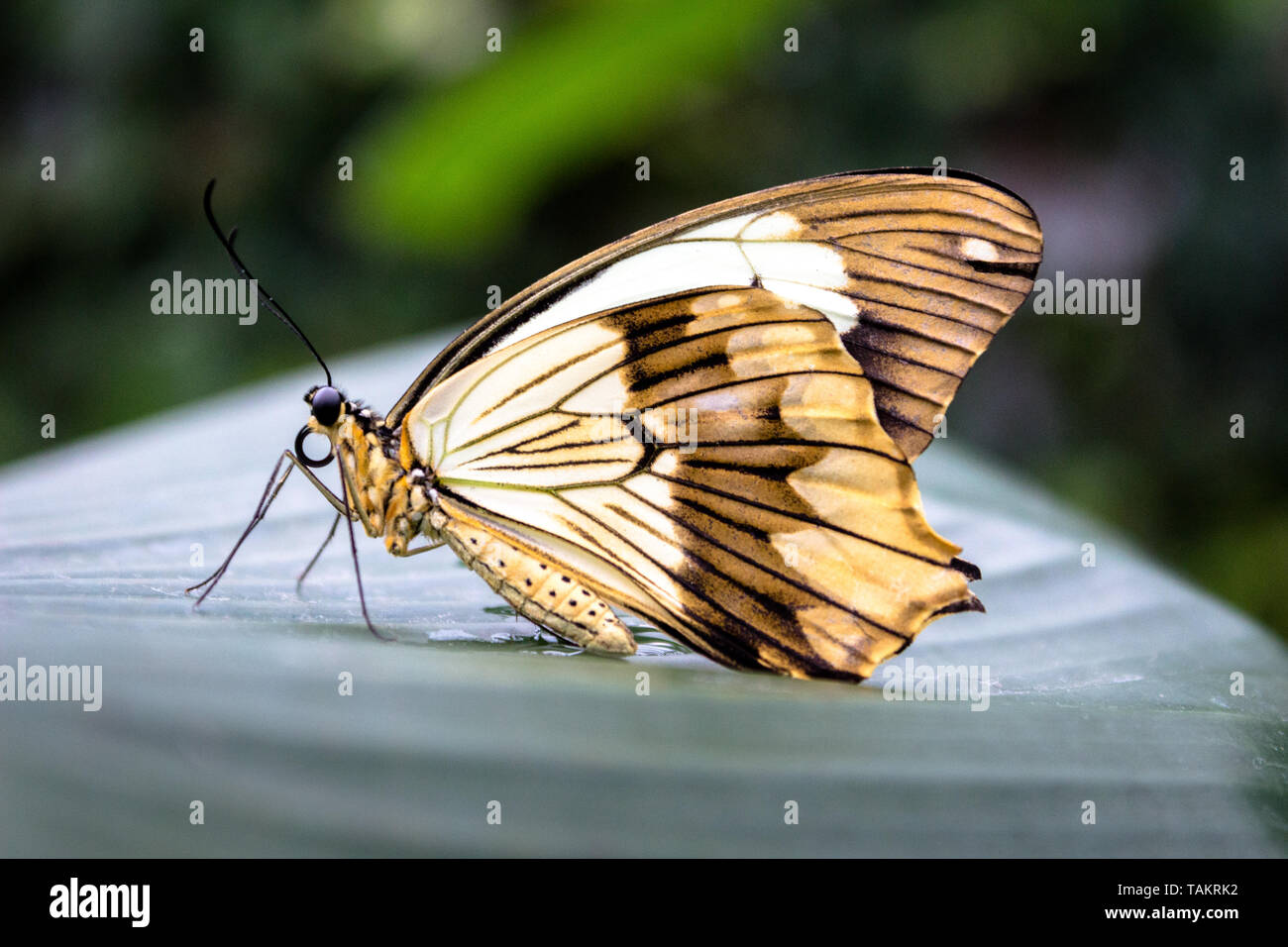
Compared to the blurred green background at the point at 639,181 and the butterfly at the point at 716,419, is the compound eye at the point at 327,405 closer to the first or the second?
the butterfly at the point at 716,419

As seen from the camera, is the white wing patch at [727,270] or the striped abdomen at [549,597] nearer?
the striped abdomen at [549,597]

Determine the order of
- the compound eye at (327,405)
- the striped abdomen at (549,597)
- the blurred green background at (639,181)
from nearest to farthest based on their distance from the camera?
the striped abdomen at (549,597) → the compound eye at (327,405) → the blurred green background at (639,181)

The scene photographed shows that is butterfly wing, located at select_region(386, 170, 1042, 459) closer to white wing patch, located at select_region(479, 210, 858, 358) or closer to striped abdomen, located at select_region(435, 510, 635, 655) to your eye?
white wing patch, located at select_region(479, 210, 858, 358)

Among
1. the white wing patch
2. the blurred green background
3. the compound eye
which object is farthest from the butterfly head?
the blurred green background

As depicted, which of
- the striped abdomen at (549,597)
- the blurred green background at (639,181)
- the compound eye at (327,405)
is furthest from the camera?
the blurred green background at (639,181)

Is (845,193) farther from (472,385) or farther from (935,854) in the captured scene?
(935,854)

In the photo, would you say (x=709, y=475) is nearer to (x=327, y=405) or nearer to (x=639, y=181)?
(x=327, y=405)

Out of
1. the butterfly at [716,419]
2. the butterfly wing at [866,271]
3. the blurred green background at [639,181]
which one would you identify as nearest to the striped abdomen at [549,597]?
the butterfly at [716,419]

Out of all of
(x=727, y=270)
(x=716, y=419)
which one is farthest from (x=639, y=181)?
(x=716, y=419)
